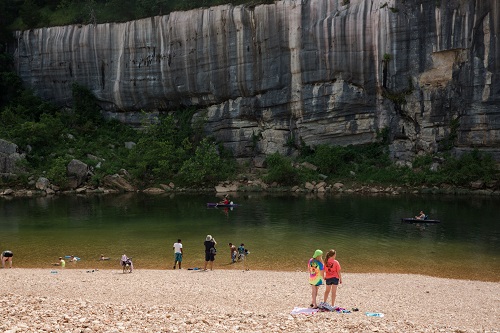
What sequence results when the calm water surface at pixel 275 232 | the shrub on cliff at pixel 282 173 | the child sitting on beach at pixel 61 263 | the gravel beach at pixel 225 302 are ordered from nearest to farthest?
the gravel beach at pixel 225 302
the child sitting on beach at pixel 61 263
the calm water surface at pixel 275 232
the shrub on cliff at pixel 282 173

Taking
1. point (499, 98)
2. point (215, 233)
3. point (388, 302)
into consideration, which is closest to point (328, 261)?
point (388, 302)

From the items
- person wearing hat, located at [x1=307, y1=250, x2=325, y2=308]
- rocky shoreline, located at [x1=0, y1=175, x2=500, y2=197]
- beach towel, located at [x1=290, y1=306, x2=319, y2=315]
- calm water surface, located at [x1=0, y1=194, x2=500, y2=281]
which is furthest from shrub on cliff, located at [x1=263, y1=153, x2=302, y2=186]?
beach towel, located at [x1=290, y1=306, x2=319, y2=315]

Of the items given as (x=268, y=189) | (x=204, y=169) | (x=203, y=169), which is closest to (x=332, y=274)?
(x=268, y=189)

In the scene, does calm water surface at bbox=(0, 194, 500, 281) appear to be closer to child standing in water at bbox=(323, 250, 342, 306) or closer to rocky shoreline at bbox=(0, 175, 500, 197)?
rocky shoreline at bbox=(0, 175, 500, 197)

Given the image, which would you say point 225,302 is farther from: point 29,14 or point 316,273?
point 29,14

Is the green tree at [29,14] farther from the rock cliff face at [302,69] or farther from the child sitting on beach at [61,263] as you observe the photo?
the child sitting on beach at [61,263]

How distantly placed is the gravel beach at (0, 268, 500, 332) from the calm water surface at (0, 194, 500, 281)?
7.59ft

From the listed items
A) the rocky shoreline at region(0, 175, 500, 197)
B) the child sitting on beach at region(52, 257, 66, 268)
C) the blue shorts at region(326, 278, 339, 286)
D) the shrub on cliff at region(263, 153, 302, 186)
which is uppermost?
the shrub on cliff at region(263, 153, 302, 186)

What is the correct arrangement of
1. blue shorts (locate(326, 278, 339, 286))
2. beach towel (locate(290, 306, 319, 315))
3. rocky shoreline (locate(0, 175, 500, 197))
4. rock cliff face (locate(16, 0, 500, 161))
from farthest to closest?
rock cliff face (locate(16, 0, 500, 161))
rocky shoreline (locate(0, 175, 500, 197))
blue shorts (locate(326, 278, 339, 286))
beach towel (locate(290, 306, 319, 315))

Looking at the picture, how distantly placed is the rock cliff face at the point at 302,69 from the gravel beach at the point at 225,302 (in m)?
31.4

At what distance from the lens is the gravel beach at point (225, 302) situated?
899cm

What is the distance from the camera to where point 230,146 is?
2098 inches

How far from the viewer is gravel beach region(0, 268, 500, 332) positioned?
29.5ft

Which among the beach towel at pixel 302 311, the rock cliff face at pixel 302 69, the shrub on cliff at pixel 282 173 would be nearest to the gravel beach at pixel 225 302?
the beach towel at pixel 302 311
